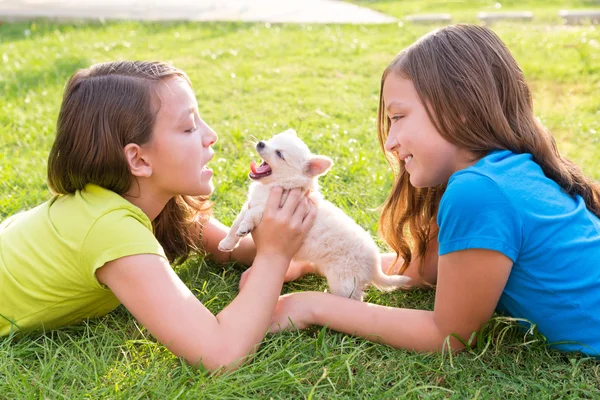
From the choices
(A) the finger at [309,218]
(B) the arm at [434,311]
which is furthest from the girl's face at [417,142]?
(A) the finger at [309,218]

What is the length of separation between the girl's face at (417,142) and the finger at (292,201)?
1.65ft

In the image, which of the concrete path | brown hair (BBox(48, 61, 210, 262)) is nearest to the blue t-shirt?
brown hair (BBox(48, 61, 210, 262))

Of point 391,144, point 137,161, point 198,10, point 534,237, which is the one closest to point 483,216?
point 534,237

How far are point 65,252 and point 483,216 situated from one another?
1489mm

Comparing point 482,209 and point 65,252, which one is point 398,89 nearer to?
point 482,209

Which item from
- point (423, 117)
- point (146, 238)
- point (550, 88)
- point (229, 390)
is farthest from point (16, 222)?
point (550, 88)

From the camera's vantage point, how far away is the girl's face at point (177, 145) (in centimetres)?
258

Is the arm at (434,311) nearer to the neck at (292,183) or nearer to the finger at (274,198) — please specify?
the finger at (274,198)

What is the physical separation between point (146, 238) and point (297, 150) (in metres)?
0.81

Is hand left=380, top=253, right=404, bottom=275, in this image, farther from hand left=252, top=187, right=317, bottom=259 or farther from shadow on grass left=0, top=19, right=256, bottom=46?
shadow on grass left=0, top=19, right=256, bottom=46

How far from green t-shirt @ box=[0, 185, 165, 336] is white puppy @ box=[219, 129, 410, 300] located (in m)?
0.54

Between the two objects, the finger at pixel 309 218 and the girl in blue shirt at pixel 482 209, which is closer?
the girl in blue shirt at pixel 482 209

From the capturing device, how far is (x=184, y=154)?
2611mm

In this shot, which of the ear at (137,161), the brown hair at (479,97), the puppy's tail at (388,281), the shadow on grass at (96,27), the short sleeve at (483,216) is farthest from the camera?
the shadow on grass at (96,27)
